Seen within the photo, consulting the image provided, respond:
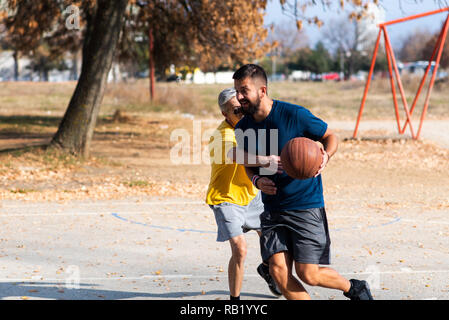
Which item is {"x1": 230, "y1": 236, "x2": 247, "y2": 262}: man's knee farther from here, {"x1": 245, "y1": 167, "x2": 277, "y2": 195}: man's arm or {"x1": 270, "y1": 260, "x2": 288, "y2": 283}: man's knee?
{"x1": 245, "y1": 167, "x2": 277, "y2": 195}: man's arm

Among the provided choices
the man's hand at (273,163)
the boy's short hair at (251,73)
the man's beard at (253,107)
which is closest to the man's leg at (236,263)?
the man's hand at (273,163)

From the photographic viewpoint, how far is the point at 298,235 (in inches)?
178

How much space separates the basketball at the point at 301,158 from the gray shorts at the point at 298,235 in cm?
27

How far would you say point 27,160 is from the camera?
14211mm

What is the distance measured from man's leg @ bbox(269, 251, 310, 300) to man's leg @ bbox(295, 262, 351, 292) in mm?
74

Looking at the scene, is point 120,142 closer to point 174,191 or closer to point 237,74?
point 174,191

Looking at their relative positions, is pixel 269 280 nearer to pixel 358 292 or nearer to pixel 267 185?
pixel 358 292

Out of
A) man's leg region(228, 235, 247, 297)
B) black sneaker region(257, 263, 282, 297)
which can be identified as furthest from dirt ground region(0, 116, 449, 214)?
man's leg region(228, 235, 247, 297)

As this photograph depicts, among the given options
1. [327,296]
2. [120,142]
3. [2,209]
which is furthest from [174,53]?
[327,296]

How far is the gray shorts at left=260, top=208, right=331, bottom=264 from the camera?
177 inches

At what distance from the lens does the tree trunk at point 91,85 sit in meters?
14.8

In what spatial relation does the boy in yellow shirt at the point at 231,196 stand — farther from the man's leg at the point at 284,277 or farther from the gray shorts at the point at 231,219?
the man's leg at the point at 284,277

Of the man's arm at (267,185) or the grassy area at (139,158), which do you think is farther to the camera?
the grassy area at (139,158)

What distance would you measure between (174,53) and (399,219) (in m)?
13.4
